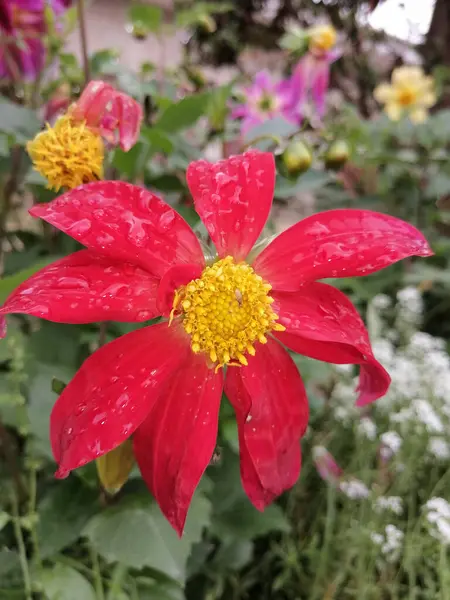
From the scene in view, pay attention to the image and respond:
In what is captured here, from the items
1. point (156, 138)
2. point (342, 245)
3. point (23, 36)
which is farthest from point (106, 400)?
point (23, 36)

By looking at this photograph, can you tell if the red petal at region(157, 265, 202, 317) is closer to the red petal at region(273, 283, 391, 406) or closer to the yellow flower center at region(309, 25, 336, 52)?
the red petal at region(273, 283, 391, 406)

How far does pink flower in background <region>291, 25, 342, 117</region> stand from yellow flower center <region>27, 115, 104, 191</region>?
1.67 feet

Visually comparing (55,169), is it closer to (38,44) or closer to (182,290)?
(182,290)

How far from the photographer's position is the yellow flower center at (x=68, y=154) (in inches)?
12.1

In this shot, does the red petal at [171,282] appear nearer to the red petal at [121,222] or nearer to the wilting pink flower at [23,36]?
the red petal at [121,222]

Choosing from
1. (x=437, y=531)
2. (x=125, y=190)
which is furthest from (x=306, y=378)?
(x=125, y=190)

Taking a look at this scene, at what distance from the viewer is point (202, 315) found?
317 millimetres

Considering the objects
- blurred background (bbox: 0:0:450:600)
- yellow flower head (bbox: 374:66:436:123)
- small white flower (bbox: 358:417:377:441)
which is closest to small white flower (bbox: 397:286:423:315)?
blurred background (bbox: 0:0:450:600)

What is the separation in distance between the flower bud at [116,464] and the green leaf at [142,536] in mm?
86

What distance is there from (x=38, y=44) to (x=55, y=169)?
0.42 metres

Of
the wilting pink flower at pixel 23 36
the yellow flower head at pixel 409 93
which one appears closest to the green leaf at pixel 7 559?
the wilting pink flower at pixel 23 36

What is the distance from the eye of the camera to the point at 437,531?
0.49 metres

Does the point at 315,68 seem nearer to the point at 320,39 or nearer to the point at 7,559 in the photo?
the point at 320,39

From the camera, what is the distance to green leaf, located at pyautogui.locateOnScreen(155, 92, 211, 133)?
49 centimetres
